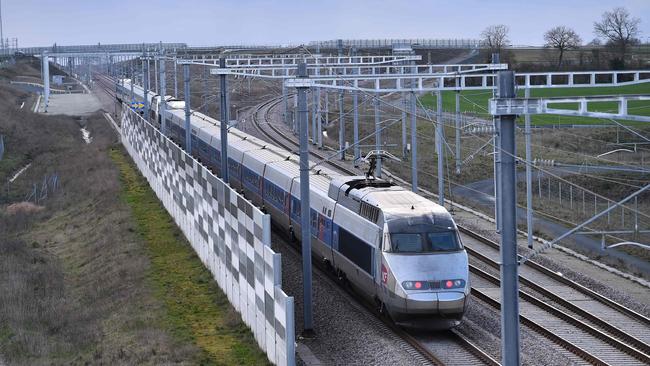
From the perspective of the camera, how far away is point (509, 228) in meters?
12.9

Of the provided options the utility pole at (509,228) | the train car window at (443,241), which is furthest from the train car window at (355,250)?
the utility pole at (509,228)

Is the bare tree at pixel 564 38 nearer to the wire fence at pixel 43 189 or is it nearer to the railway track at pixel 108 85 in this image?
the wire fence at pixel 43 189

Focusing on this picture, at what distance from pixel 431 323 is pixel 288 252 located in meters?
9.59

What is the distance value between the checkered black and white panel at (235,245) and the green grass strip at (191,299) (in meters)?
0.32

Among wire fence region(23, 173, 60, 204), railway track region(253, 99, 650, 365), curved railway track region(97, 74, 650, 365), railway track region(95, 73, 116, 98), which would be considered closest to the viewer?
curved railway track region(97, 74, 650, 365)

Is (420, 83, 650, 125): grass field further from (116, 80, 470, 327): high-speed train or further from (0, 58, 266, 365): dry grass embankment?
(116, 80, 470, 327): high-speed train

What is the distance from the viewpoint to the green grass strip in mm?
19641

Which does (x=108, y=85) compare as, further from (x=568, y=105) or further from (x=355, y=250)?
(x=355, y=250)

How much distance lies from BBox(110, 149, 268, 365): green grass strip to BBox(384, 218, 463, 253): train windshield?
3856mm

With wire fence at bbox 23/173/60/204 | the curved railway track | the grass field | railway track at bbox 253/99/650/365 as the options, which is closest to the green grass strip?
the curved railway track

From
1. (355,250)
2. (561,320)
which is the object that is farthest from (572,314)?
(355,250)

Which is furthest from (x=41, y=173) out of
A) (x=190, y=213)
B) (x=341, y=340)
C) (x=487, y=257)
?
(x=341, y=340)

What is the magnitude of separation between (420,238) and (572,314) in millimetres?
5222

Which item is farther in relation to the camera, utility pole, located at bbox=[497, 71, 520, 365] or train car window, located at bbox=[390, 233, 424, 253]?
train car window, located at bbox=[390, 233, 424, 253]
